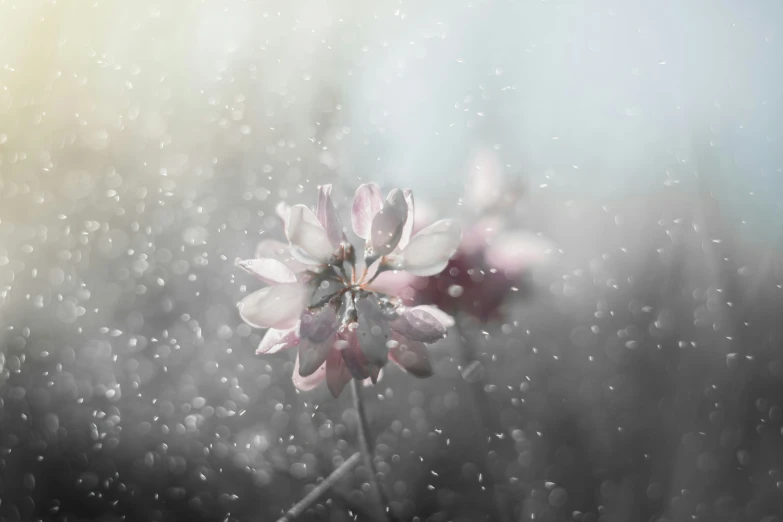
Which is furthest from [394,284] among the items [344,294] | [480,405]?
[480,405]

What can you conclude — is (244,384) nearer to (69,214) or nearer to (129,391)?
(129,391)

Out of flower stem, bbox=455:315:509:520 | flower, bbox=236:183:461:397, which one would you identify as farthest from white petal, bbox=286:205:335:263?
flower stem, bbox=455:315:509:520

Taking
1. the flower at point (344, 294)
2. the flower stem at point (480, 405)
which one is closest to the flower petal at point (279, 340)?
the flower at point (344, 294)

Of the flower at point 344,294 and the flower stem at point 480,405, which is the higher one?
the flower at point 344,294

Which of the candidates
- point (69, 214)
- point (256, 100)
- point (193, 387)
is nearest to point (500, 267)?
point (193, 387)

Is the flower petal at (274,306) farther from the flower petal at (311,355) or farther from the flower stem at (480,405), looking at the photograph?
the flower stem at (480,405)

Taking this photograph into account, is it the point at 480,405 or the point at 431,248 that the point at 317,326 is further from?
the point at 480,405
